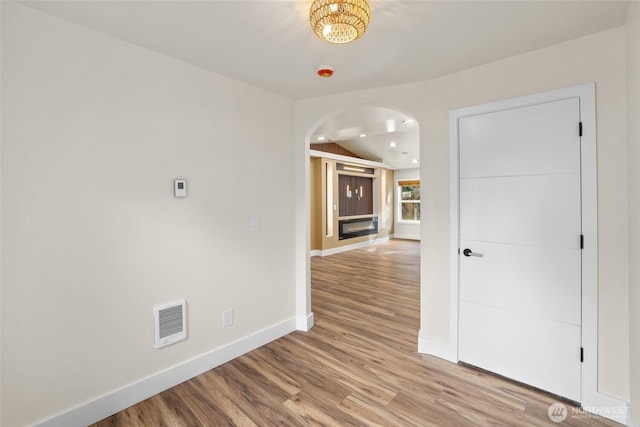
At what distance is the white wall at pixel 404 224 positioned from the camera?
10477 millimetres

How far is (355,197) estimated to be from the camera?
29.6 ft

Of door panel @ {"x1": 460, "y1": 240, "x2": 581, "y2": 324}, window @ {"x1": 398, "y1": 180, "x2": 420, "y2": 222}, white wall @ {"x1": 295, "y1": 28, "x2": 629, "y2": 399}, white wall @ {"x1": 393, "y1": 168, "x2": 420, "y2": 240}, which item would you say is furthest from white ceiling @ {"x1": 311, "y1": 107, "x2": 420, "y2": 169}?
door panel @ {"x1": 460, "y1": 240, "x2": 581, "y2": 324}

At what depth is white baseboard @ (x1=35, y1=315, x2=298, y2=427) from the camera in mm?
1776

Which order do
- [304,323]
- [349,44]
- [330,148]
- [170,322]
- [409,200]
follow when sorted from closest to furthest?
[349,44] < [170,322] < [304,323] < [330,148] < [409,200]

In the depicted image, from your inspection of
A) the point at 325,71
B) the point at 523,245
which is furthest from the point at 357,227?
the point at 325,71

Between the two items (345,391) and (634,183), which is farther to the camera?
(345,391)

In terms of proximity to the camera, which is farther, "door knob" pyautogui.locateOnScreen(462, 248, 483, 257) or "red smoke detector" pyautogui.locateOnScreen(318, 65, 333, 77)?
"door knob" pyautogui.locateOnScreen(462, 248, 483, 257)

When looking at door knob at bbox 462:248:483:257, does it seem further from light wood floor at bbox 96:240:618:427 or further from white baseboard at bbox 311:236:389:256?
white baseboard at bbox 311:236:389:256

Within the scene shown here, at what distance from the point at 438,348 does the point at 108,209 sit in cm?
281

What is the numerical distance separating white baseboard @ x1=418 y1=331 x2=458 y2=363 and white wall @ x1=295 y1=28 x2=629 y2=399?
4 centimetres

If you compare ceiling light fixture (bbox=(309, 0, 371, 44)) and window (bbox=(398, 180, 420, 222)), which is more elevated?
ceiling light fixture (bbox=(309, 0, 371, 44))

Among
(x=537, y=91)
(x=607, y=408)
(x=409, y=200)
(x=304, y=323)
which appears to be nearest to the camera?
(x=607, y=408)

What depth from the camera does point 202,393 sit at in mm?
2143

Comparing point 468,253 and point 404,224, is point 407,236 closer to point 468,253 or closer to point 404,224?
point 404,224
